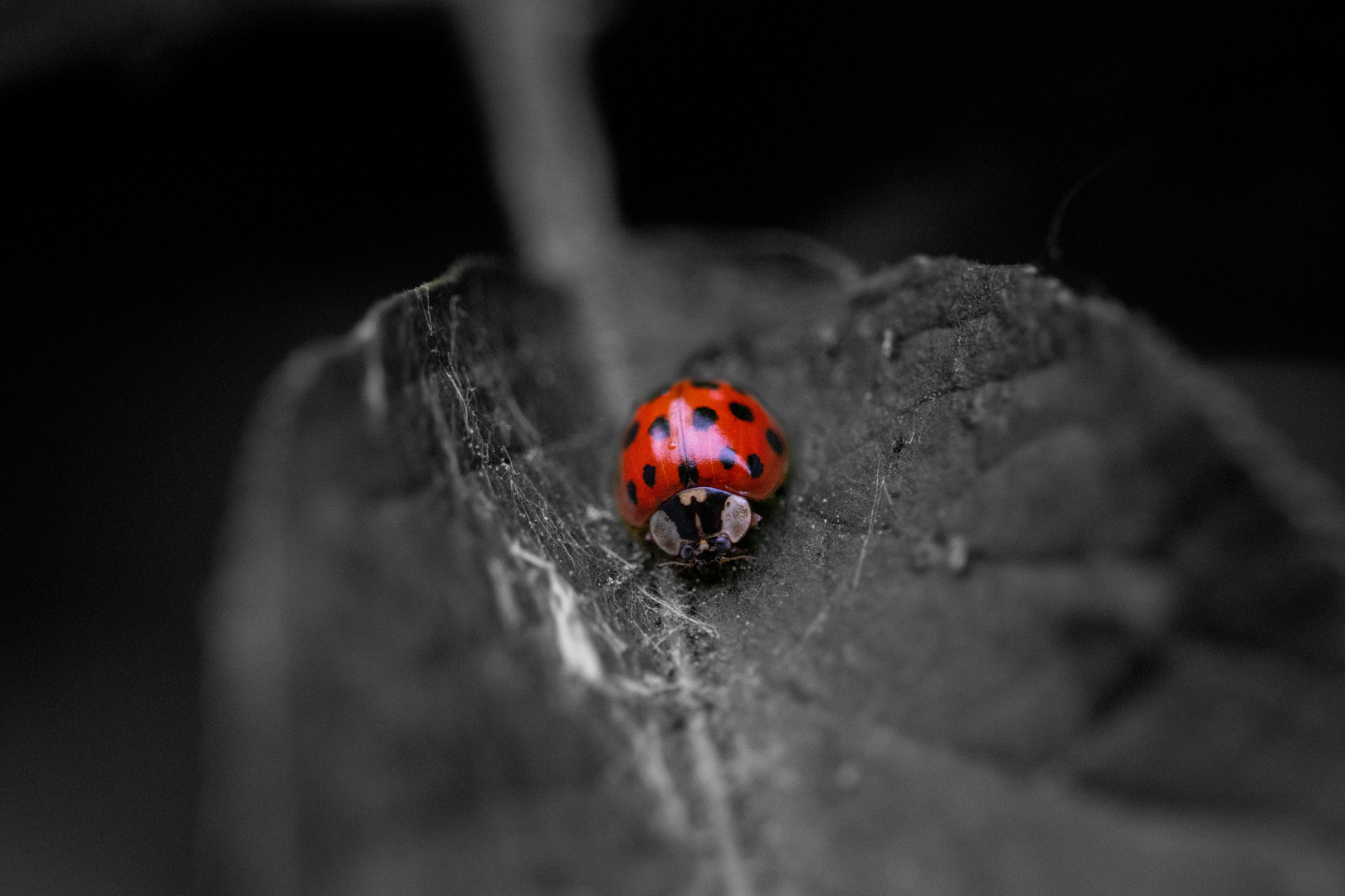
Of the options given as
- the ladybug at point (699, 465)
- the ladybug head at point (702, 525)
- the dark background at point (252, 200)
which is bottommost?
the ladybug head at point (702, 525)

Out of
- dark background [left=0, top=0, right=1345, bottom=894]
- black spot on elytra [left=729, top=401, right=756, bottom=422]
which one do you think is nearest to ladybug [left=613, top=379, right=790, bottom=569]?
black spot on elytra [left=729, top=401, right=756, bottom=422]

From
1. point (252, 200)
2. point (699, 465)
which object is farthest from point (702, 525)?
point (252, 200)

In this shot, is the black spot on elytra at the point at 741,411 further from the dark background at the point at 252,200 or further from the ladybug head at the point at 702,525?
the dark background at the point at 252,200

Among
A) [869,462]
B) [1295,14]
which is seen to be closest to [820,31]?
[1295,14]

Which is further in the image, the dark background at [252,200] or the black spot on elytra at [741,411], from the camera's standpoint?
the dark background at [252,200]

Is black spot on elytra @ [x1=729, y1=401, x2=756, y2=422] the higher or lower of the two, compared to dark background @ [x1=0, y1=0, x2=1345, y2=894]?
lower

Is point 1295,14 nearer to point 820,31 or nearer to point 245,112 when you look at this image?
point 820,31

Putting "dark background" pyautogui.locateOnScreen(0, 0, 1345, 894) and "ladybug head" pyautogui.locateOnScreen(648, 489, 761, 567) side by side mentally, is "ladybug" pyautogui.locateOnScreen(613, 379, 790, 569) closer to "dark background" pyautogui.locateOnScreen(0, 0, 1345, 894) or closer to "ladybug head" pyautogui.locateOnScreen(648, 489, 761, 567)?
"ladybug head" pyautogui.locateOnScreen(648, 489, 761, 567)

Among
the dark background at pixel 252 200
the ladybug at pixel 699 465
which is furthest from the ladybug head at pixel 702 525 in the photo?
the dark background at pixel 252 200
